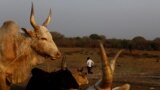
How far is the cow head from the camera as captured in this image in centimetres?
805

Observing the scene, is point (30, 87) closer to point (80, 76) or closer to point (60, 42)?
point (80, 76)

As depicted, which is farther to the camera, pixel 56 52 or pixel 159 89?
pixel 159 89

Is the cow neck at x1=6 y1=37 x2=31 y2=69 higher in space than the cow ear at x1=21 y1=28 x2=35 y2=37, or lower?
lower

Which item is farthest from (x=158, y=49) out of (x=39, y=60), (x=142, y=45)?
(x=39, y=60)

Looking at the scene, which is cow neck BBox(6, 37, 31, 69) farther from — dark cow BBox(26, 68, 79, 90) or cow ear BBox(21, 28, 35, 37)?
dark cow BBox(26, 68, 79, 90)

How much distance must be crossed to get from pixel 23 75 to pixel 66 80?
7.20 feet

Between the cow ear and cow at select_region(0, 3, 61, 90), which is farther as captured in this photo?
the cow ear

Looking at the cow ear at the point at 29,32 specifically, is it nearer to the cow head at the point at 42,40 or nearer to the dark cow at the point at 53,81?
the cow head at the point at 42,40

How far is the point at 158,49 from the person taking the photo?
59.1 meters

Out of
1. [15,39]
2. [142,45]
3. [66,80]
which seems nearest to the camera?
[66,80]

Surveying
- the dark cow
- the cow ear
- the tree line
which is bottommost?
the tree line

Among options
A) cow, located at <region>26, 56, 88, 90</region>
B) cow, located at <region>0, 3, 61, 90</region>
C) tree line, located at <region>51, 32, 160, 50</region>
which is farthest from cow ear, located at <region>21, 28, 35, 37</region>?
tree line, located at <region>51, 32, 160, 50</region>

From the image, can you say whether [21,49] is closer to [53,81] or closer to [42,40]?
[42,40]

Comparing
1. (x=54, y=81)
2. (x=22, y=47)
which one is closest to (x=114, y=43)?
(x=22, y=47)
